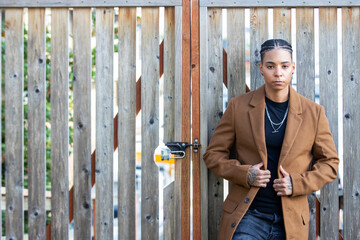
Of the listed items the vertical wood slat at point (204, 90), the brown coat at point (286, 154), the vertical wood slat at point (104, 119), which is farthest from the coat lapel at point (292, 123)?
the vertical wood slat at point (104, 119)

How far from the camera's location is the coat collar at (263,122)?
9.92 feet

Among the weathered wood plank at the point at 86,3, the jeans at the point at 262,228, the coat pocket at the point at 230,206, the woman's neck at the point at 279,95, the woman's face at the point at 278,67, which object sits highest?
the weathered wood plank at the point at 86,3

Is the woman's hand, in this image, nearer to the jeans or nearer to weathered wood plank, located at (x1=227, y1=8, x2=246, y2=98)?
the jeans

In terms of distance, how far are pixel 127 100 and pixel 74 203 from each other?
3.05ft

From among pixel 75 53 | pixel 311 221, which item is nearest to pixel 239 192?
pixel 311 221

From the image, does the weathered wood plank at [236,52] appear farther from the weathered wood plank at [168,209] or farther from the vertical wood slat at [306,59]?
the weathered wood plank at [168,209]

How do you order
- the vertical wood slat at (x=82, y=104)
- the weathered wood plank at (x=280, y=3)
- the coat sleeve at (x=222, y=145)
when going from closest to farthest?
the coat sleeve at (x=222, y=145)
the weathered wood plank at (x=280, y=3)
the vertical wood slat at (x=82, y=104)

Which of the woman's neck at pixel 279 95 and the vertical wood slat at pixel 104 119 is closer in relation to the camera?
the woman's neck at pixel 279 95

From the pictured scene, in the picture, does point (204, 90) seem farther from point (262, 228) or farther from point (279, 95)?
point (262, 228)

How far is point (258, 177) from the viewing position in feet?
9.82

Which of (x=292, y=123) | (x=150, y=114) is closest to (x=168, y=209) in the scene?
(x=150, y=114)

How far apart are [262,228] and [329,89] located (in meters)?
1.27

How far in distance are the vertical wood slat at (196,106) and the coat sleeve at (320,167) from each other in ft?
2.81

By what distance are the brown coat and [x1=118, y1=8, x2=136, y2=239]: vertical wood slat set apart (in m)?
0.69
